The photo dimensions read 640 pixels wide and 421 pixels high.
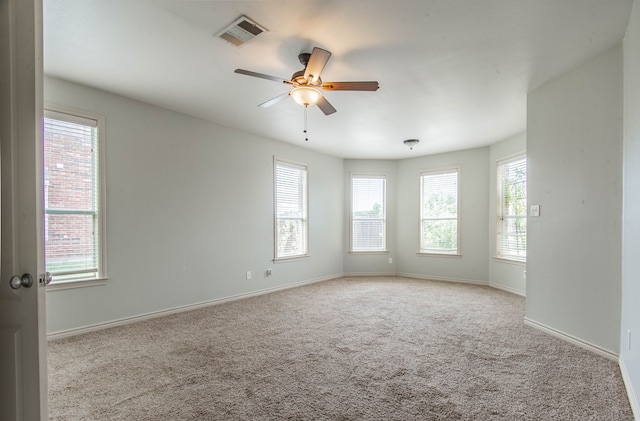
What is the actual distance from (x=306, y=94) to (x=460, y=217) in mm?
4665

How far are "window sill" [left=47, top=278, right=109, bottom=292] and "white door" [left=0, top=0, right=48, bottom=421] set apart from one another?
2.16 m

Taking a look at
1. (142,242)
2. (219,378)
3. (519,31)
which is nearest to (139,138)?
(142,242)

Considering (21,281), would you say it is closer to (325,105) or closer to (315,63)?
(315,63)

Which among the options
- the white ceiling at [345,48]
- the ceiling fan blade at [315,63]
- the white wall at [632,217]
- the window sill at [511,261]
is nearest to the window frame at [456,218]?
the window sill at [511,261]

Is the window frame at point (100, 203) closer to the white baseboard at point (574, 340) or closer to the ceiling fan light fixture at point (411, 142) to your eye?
the ceiling fan light fixture at point (411, 142)

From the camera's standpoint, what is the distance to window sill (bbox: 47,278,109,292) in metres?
3.10

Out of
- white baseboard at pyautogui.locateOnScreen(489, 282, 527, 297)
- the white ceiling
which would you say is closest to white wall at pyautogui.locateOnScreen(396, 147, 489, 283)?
white baseboard at pyautogui.locateOnScreen(489, 282, 527, 297)

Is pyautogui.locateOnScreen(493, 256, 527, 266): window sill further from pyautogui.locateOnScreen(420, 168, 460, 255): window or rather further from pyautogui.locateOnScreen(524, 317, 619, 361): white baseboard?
pyautogui.locateOnScreen(524, 317, 619, 361): white baseboard

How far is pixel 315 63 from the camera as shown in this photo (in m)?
2.37

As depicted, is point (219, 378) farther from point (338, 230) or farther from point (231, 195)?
point (338, 230)

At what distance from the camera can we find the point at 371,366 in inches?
101

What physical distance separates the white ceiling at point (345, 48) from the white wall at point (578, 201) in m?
0.26

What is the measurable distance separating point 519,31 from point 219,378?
343cm

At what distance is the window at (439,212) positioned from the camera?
20.8 feet
